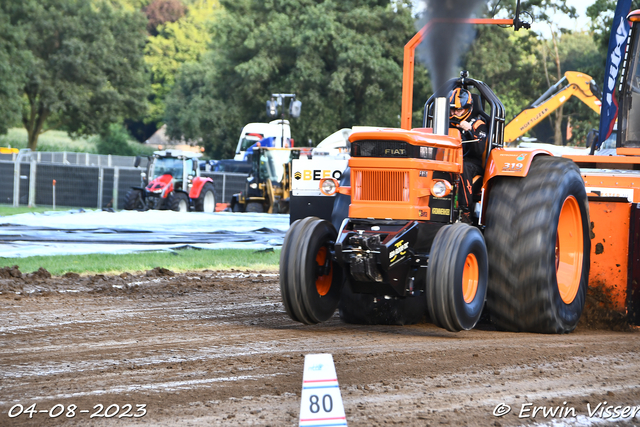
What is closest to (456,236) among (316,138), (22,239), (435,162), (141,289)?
(435,162)

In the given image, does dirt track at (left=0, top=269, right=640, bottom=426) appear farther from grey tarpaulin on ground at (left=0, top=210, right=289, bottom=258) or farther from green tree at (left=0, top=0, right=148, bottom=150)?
green tree at (left=0, top=0, right=148, bottom=150)

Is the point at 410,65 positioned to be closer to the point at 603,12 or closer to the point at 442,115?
the point at 442,115

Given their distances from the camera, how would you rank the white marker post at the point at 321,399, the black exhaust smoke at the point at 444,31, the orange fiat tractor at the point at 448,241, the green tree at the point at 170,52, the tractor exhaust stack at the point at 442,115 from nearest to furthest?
the white marker post at the point at 321,399 < the orange fiat tractor at the point at 448,241 < the tractor exhaust stack at the point at 442,115 < the black exhaust smoke at the point at 444,31 < the green tree at the point at 170,52

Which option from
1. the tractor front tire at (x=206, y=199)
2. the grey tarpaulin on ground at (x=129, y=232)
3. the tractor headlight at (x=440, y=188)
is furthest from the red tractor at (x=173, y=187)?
the tractor headlight at (x=440, y=188)

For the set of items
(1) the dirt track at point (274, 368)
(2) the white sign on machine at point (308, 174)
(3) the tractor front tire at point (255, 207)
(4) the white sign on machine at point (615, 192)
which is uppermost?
(2) the white sign on machine at point (308, 174)

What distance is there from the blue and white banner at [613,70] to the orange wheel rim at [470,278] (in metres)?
5.94

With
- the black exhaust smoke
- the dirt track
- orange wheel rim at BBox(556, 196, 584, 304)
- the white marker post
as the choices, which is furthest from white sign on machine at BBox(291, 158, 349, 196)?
the white marker post

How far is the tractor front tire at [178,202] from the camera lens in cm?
2653

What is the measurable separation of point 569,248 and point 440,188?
155 centimetres

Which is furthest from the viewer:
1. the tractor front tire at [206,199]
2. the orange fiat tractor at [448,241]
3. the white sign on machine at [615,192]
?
the tractor front tire at [206,199]

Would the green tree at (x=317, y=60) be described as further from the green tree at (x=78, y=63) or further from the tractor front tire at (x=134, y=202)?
the tractor front tire at (x=134, y=202)

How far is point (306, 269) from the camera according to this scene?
6922mm

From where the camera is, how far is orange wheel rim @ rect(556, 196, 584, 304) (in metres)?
7.59

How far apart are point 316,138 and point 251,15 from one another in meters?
8.43
